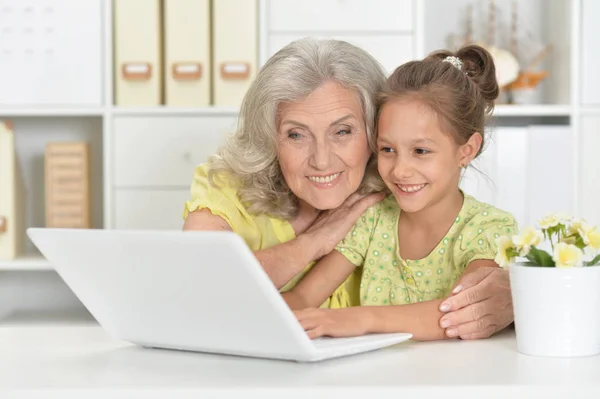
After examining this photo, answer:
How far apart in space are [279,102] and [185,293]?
663 millimetres

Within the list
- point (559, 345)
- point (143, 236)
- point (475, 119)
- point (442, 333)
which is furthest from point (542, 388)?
point (475, 119)

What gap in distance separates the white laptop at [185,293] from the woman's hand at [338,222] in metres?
0.50

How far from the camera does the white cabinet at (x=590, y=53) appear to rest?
2.44m

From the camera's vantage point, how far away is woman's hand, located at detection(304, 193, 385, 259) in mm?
1472

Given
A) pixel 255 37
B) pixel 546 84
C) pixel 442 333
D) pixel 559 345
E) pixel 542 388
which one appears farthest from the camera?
pixel 546 84

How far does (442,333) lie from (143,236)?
1.35 ft

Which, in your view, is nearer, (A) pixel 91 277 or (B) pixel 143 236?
(B) pixel 143 236

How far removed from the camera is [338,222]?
1.50 meters

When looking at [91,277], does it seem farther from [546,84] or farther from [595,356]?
[546,84]

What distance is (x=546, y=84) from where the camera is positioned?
2.72 m

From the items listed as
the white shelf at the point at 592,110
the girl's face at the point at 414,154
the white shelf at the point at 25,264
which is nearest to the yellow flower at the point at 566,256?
the girl's face at the point at 414,154

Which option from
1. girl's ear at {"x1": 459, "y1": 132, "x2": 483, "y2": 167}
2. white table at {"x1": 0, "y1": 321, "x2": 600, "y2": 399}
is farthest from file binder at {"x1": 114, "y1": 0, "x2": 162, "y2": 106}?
white table at {"x1": 0, "y1": 321, "x2": 600, "y2": 399}

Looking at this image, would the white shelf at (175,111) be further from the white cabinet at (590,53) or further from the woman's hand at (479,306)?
the woman's hand at (479,306)

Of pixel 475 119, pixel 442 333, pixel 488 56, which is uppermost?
pixel 488 56
